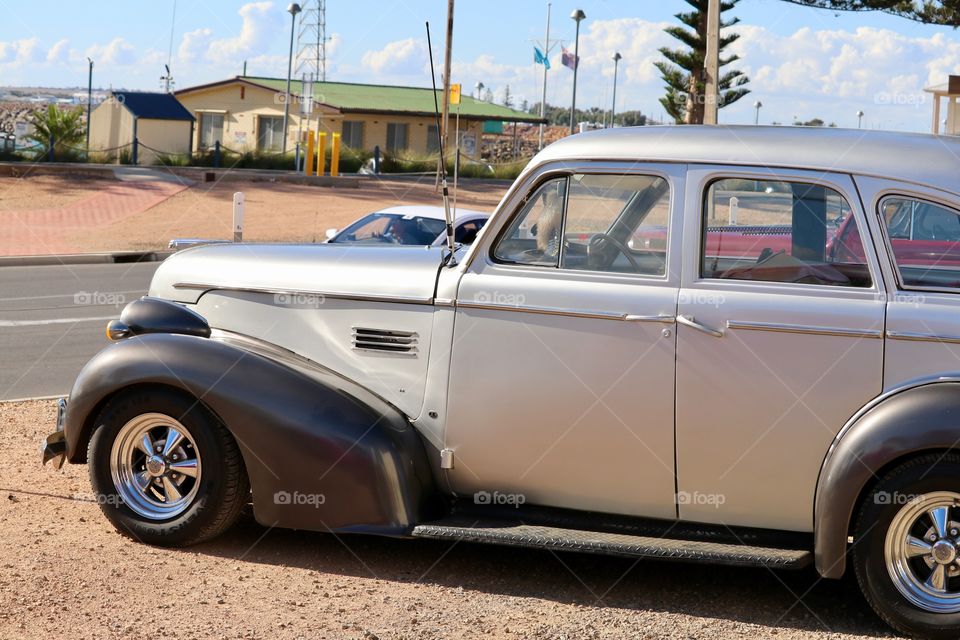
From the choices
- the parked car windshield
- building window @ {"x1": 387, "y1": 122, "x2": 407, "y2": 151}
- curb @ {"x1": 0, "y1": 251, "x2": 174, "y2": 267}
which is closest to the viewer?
the parked car windshield

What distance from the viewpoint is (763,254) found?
Result: 16.6 feet

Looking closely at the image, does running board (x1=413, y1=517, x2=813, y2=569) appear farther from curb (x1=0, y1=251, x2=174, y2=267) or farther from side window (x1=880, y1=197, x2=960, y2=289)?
curb (x1=0, y1=251, x2=174, y2=267)

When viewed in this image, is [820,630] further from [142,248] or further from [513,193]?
[142,248]

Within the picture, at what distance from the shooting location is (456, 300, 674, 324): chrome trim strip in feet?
16.3

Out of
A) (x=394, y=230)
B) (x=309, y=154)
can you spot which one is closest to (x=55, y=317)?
(x=394, y=230)

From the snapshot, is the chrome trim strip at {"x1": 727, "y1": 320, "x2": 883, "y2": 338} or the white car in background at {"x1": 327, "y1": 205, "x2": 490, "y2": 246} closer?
the chrome trim strip at {"x1": 727, "y1": 320, "x2": 883, "y2": 338}

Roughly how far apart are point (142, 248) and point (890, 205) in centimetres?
1853

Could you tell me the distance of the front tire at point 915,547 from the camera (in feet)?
15.1

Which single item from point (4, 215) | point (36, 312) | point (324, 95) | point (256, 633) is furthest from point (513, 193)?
point (324, 95)

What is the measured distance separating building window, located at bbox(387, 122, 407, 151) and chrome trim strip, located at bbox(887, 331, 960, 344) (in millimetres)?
48416

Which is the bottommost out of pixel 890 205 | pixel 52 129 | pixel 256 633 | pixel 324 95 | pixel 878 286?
pixel 256 633

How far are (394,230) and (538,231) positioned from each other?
8310 mm

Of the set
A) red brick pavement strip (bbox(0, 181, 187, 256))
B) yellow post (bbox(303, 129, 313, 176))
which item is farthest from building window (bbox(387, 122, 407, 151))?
red brick pavement strip (bbox(0, 181, 187, 256))

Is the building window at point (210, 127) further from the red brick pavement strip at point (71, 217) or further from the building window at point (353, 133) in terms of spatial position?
the red brick pavement strip at point (71, 217)
